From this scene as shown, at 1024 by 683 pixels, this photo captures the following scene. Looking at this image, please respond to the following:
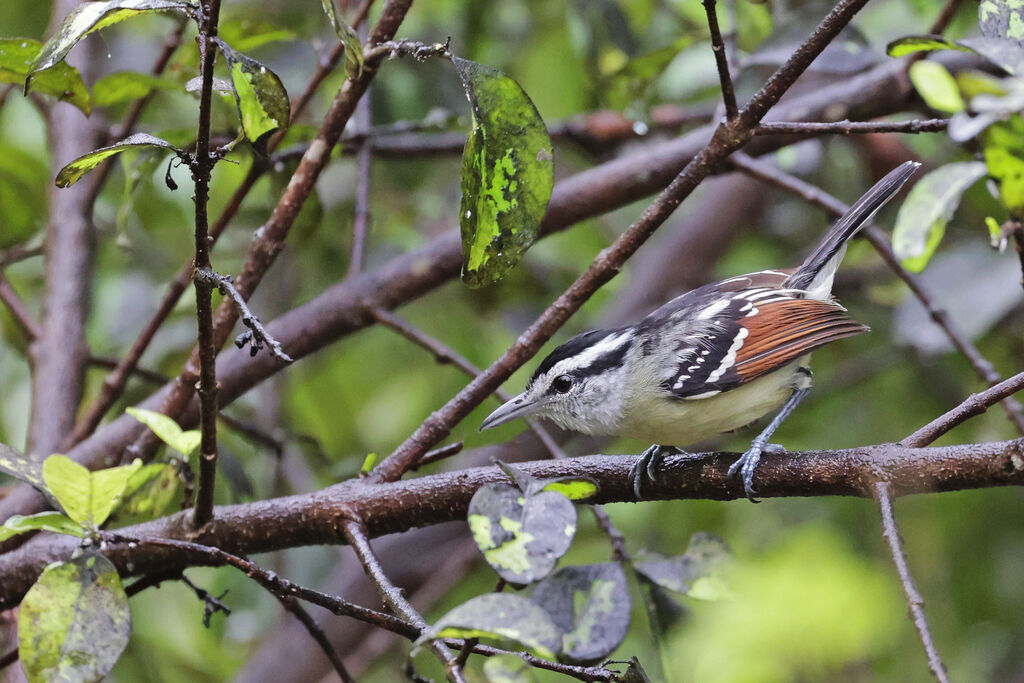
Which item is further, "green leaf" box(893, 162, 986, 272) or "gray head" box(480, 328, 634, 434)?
"gray head" box(480, 328, 634, 434)

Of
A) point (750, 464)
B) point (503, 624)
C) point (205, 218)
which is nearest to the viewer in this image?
point (503, 624)

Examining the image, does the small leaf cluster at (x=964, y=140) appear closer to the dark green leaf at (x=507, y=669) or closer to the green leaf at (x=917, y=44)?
the green leaf at (x=917, y=44)

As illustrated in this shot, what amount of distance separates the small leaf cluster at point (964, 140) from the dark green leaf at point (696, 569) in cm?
63

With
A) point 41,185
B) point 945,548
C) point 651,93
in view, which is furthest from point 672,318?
point 945,548

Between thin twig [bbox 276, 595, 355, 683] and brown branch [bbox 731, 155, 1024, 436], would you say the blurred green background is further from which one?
thin twig [bbox 276, 595, 355, 683]

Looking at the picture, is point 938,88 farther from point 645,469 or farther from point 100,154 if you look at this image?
point 100,154

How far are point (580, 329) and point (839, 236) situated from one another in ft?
5.04

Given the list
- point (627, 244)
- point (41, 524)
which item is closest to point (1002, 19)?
point (627, 244)

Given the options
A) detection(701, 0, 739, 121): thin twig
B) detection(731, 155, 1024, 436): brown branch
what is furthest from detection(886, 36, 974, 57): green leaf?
detection(731, 155, 1024, 436): brown branch

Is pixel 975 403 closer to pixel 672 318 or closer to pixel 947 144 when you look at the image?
pixel 672 318

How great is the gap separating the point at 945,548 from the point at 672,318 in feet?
6.31

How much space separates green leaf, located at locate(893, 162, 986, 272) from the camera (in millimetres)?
1286

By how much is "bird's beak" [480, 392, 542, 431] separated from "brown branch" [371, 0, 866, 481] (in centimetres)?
24

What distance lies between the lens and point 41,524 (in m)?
1.28
